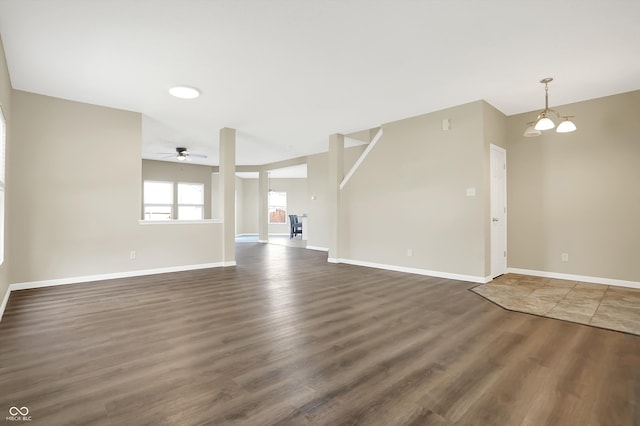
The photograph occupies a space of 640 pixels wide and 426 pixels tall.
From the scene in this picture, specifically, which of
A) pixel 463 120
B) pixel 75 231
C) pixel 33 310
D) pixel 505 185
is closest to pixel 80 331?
pixel 33 310

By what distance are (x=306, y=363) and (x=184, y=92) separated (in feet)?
13.0

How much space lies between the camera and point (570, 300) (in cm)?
365

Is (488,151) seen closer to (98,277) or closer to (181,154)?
(98,277)

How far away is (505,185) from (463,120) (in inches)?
60.6

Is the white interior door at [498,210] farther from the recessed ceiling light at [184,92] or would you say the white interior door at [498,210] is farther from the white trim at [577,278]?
the recessed ceiling light at [184,92]

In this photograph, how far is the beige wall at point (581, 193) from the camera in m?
4.32

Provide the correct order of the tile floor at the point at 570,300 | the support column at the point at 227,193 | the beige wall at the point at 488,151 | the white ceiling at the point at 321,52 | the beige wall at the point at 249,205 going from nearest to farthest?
the white ceiling at the point at 321,52
the tile floor at the point at 570,300
the beige wall at the point at 488,151
the support column at the point at 227,193
the beige wall at the point at 249,205


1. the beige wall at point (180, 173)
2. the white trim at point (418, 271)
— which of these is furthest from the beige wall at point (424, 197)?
the beige wall at point (180, 173)

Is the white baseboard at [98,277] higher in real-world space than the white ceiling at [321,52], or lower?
lower

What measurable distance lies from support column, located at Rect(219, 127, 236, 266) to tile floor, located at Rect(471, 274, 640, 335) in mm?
4471

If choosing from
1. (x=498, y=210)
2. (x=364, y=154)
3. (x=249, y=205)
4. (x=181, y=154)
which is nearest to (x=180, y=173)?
(x=181, y=154)

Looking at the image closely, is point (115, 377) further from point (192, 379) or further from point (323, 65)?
point (323, 65)

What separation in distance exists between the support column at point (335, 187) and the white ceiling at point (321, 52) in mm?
1433

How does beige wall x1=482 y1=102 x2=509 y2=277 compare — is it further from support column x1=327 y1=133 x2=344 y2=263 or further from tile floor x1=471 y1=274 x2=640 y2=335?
support column x1=327 y1=133 x2=344 y2=263
